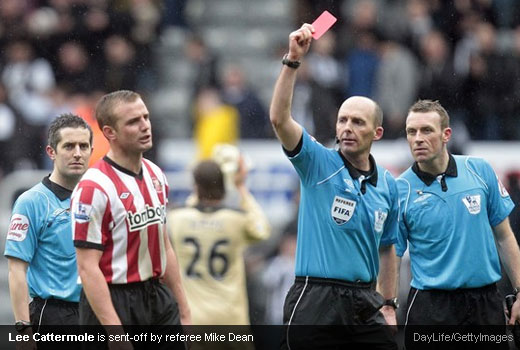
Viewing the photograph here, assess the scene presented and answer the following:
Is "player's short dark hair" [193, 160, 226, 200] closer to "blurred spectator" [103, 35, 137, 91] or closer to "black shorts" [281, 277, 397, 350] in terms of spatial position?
"black shorts" [281, 277, 397, 350]

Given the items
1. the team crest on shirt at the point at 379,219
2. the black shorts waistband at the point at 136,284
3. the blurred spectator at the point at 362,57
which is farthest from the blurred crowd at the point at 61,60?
the black shorts waistband at the point at 136,284

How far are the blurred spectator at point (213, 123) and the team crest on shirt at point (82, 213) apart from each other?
7.90 meters

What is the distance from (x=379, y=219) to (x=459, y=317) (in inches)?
43.0

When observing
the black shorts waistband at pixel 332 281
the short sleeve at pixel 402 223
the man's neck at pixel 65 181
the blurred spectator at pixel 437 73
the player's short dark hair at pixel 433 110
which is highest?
the blurred spectator at pixel 437 73

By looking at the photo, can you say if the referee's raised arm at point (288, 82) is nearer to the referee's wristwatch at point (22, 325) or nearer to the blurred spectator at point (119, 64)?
the referee's wristwatch at point (22, 325)

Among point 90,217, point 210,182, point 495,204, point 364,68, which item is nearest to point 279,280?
point 210,182

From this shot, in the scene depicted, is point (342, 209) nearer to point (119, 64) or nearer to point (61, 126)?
point (61, 126)

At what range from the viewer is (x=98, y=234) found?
7.09 m

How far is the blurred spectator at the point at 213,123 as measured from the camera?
15297mm

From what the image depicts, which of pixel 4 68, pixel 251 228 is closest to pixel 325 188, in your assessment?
pixel 251 228

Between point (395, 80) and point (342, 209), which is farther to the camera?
point (395, 80)

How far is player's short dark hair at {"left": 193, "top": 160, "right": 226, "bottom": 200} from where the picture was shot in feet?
33.5

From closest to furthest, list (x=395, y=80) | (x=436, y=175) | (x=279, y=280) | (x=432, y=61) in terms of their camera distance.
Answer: (x=436, y=175) < (x=279, y=280) < (x=432, y=61) < (x=395, y=80)

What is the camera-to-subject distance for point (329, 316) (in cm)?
762
